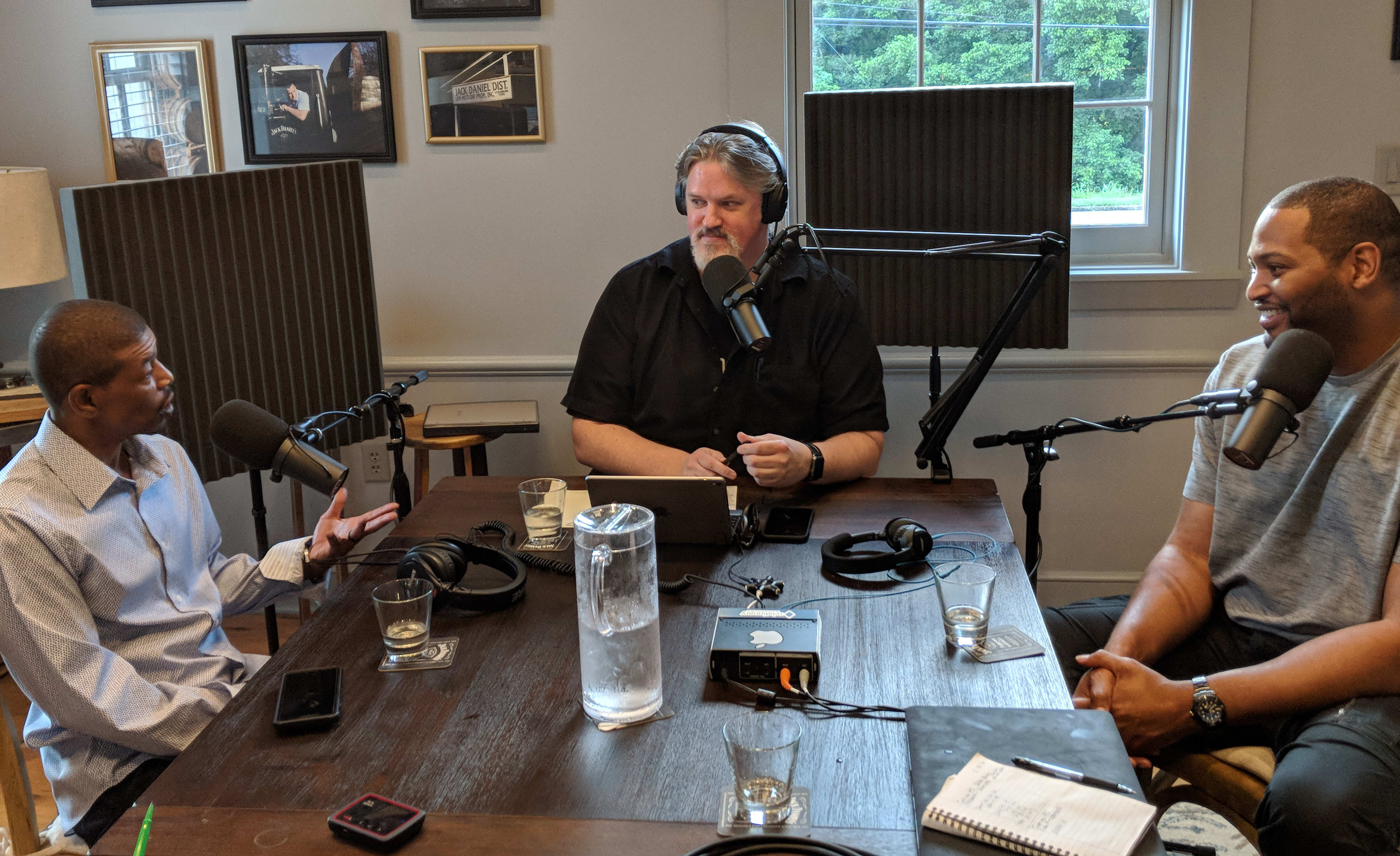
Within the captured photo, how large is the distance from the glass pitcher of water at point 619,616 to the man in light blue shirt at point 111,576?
64 cm

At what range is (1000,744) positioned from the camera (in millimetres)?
1156

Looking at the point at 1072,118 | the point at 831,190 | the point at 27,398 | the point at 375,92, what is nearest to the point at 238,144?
the point at 375,92

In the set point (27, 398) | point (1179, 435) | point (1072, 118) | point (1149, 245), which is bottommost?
point (1179, 435)

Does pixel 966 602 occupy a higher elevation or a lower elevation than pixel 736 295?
lower

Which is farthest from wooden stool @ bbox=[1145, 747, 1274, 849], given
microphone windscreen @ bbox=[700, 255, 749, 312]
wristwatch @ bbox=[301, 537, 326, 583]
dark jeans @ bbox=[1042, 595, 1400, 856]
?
wristwatch @ bbox=[301, 537, 326, 583]

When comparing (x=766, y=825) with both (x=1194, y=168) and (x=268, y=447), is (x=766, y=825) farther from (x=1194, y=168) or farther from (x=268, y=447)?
(x=1194, y=168)

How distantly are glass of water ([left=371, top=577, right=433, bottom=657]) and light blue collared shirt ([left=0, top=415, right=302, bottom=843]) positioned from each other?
1.03ft

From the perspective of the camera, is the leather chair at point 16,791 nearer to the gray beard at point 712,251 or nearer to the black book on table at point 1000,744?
the black book on table at point 1000,744

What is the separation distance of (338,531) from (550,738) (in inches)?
28.4

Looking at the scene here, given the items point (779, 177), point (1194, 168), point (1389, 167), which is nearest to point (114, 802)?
point (779, 177)

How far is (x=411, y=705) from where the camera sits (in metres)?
1.31

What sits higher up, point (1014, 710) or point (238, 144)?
point (238, 144)

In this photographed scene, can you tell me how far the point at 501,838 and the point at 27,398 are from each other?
7.72 feet

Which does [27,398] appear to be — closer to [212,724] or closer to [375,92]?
[375,92]
